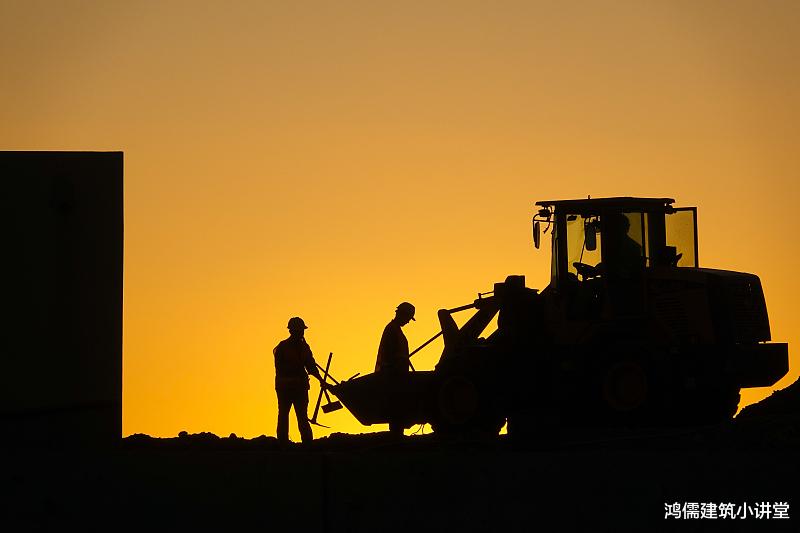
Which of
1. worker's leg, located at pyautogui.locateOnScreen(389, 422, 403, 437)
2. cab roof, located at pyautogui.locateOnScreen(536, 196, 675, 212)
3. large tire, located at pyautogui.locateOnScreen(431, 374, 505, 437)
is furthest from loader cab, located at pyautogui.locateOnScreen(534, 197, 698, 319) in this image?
worker's leg, located at pyautogui.locateOnScreen(389, 422, 403, 437)

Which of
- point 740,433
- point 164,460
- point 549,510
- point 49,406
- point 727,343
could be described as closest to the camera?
point 549,510

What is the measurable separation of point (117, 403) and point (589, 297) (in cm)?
644

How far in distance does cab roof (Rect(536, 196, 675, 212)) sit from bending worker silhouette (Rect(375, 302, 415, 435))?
7.76 ft

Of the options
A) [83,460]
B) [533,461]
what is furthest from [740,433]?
[83,460]

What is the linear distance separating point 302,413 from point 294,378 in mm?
498

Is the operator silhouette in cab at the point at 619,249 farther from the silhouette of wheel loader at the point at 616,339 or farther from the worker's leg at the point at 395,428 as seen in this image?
the worker's leg at the point at 395,428

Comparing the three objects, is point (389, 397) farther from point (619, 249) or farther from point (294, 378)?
point (619, 249)

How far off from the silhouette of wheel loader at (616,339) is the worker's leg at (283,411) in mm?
1422

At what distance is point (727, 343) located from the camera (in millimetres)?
15547

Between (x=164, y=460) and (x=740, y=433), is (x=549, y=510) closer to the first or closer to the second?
(x=164, y=460)

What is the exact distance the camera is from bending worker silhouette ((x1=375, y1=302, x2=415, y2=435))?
16.7 meters

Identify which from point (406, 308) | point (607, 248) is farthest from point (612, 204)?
point (406, 308)

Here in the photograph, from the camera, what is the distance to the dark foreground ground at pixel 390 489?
7.56m

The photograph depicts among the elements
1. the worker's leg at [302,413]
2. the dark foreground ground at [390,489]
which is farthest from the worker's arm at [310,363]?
the dark foreground ground at [390,489]
